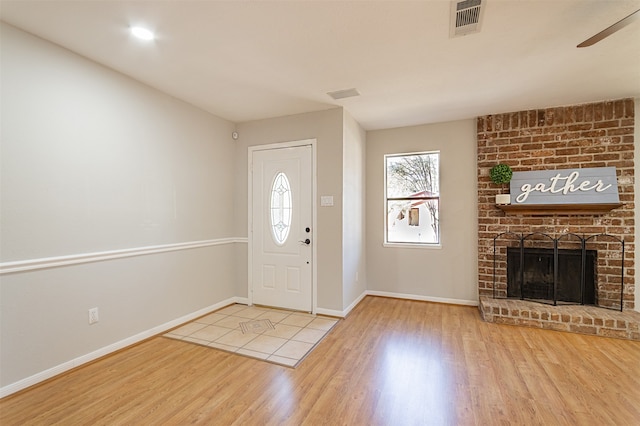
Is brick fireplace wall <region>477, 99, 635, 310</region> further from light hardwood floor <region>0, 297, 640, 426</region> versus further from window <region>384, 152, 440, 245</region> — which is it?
light hardwood floor <region>0, 297, 640, 426</region>

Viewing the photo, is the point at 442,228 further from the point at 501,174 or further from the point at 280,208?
the point at 280,208

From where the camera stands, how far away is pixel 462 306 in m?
4.30

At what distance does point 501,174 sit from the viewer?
3949 mm

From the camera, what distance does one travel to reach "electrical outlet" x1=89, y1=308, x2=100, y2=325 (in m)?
2.67

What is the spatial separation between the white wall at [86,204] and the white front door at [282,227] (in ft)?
2.53

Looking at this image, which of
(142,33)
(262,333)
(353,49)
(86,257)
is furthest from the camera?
(262,333)

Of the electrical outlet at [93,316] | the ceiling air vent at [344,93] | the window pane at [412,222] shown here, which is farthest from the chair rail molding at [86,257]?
the window pane at [412,222]

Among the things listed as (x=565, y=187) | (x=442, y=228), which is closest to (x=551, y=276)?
(x=565, y=187)

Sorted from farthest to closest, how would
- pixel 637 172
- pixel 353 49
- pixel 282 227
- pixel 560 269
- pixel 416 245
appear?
1. pixel 416 245
2. pixel 282 227
3. pixel 560 269
4. pixel 637 172
5. pixel 353 49

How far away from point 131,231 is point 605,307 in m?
5.42

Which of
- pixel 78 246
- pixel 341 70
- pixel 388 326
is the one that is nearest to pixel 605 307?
pixel 388 326

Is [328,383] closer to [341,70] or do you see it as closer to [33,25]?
[341,70]

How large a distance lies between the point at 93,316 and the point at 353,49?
3.25m

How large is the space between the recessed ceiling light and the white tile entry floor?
280cm
